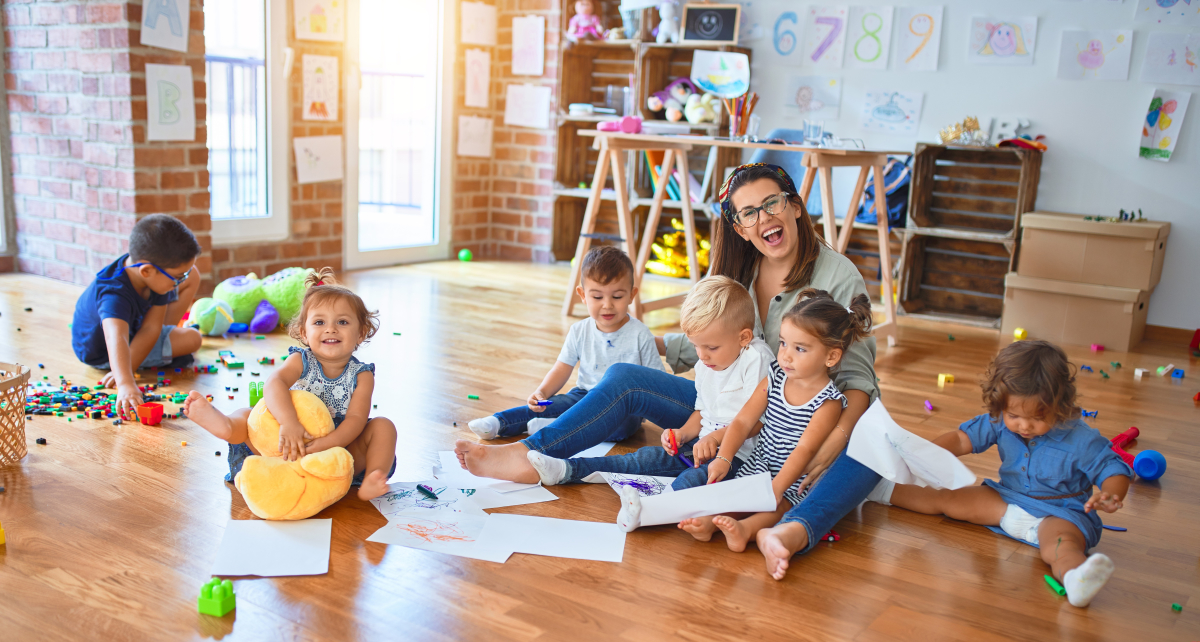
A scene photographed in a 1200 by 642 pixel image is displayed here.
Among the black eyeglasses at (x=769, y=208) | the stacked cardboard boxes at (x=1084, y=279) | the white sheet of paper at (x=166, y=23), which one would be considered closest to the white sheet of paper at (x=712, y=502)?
the black eyeglasses at (x=769, y=208)

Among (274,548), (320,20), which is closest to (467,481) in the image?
(274,548)

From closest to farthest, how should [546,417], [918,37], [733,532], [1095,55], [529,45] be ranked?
[733,532], [546,417], [1095,55], [918,37], [529,45]

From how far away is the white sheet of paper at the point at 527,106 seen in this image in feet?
17.1

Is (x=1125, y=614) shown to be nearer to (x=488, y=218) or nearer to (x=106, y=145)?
(x=106, y=145)

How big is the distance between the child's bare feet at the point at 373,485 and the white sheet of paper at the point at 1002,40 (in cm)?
354

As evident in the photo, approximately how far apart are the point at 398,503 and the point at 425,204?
3617 millimetres

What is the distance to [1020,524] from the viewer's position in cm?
183

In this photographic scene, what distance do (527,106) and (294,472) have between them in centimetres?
386

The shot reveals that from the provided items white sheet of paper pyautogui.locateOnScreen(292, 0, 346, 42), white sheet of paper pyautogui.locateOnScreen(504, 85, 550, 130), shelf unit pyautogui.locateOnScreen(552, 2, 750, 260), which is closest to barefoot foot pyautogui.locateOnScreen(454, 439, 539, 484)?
shelf unit pyautogui.locateOnScreen(552, 2, 750, 260)

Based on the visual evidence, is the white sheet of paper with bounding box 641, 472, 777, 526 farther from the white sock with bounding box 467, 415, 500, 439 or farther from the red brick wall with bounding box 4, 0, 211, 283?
the red brick wall with bounding box 4, 0, 211, 283

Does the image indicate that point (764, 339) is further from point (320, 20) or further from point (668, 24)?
point (320, 20)

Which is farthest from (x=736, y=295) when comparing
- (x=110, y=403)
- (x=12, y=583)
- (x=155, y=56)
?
(x=155, y=56)

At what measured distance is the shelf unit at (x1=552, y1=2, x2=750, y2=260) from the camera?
4.77 meters

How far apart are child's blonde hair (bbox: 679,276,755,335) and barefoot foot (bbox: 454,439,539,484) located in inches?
17.2
